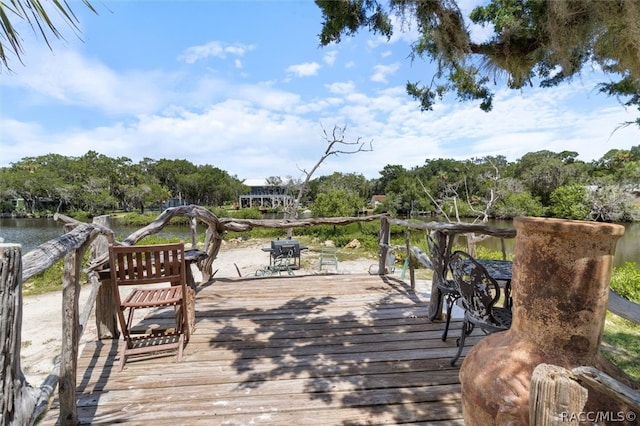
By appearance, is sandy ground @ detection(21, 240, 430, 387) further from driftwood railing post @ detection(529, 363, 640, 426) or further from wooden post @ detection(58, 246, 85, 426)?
driftwood railing post @ detection(529, 363, 640, 426)

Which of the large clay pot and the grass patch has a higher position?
the large clay pot

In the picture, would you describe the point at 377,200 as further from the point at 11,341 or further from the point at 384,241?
the point at 11,341

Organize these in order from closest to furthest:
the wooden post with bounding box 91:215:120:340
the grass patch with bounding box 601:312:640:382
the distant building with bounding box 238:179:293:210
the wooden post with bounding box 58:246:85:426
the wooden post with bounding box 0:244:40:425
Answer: the wooden post with bounding box 0:244:40:425
the wooden post with bounding box 58:246:85:426
the wooden post with bounding box 91:215:120:340
the grass patch with bounding box 601:312:640:382
the distant building with bounding box 238:179:293:210

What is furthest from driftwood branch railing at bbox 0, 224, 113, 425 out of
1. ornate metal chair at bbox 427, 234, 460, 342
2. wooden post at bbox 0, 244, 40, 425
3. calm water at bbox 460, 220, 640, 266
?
calm water at bbox 460, 220, 640, 266

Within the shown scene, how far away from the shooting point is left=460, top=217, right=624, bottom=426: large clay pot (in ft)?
3.44

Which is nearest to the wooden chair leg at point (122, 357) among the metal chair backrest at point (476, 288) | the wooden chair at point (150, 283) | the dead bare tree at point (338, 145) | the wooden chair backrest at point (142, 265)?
the wooden chair at point (150, 283)

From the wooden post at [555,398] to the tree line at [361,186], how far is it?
1680 cm

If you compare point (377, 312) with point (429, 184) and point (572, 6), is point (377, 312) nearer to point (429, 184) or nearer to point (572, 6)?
point (572, 6)

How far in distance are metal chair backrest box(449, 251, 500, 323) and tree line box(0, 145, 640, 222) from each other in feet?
50.0

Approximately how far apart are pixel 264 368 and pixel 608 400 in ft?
6.70

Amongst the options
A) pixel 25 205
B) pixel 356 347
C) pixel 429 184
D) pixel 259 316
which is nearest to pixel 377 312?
pixel 356 347

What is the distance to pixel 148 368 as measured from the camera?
2.33 meters

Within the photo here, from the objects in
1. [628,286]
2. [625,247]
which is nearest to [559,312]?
[628,286]

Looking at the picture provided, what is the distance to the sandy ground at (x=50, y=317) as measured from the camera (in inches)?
136
